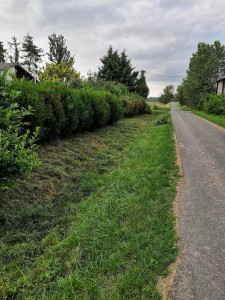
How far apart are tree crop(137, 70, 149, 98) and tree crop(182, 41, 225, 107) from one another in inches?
304

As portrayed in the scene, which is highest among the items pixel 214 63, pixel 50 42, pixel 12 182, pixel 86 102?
pixel 50 42

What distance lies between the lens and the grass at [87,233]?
2.27 m

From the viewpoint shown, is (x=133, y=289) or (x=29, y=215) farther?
(x=29, y=215)

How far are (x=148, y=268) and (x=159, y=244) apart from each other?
41 centimetres

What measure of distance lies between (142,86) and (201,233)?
1790 inches

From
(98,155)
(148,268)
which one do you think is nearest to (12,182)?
(148,268)

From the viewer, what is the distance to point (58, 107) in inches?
285

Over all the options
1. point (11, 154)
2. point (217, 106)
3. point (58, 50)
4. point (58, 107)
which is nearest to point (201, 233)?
point (11, 154)

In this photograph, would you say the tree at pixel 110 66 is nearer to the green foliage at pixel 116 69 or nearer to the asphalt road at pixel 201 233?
the green foliage at pixel 116 69

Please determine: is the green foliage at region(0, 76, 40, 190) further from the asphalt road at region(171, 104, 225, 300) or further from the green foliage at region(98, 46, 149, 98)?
the green foliage at region(98, 46, 149, 98)

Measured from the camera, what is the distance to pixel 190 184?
4.86 m

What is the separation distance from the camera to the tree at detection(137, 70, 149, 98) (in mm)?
45938

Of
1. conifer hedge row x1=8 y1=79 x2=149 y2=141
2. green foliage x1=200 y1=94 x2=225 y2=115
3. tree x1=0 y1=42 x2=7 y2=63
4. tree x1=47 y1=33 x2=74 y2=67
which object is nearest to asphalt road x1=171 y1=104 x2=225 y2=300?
conifer hedge row x1=8 y1=79 x2=149 y2=141

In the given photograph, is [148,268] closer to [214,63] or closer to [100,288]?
[100,288]
